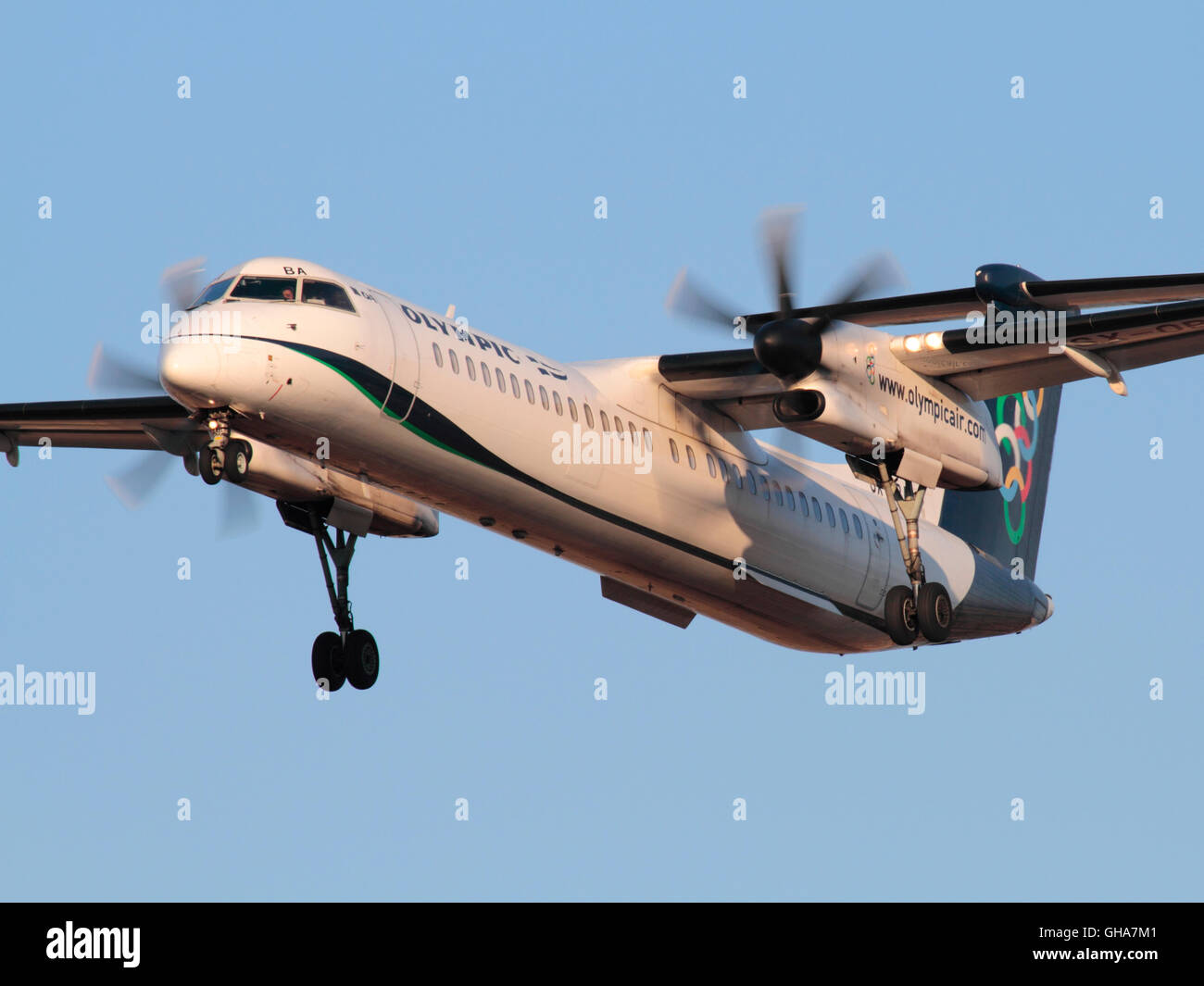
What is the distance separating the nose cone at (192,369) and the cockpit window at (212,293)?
628mm

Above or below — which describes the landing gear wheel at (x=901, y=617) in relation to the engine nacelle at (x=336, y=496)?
below

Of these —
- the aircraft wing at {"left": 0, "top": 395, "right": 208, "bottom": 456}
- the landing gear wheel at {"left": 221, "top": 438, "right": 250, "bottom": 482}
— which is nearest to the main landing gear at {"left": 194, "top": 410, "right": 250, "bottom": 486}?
the landing gear wheel at {"left": 221, "top": 438, "right": 250, "bottom": 482}

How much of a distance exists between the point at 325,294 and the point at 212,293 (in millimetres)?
1031

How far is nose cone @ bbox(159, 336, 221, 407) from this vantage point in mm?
15977

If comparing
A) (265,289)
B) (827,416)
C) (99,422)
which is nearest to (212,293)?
(265,289)

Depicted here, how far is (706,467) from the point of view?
66.8 ft

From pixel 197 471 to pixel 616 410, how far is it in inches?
187

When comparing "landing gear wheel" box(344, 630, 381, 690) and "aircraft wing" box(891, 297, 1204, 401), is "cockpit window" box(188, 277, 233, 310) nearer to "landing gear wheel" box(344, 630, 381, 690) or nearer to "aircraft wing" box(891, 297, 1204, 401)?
"landing gear wheel" box(344, 630, 381, 690)

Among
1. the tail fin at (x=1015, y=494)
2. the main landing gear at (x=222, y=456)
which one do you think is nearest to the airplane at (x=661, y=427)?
the main landing gear at (x=222, y=456)

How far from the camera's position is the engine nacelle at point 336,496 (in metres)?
20.0

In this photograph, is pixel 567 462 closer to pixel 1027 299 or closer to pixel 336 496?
pixel 336 496

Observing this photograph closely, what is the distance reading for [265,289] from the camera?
16.7 m

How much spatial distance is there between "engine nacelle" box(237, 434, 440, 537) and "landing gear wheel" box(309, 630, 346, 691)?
1389 mm

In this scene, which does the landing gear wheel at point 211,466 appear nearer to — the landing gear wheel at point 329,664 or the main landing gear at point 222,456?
the main landing gear at point 222,456
